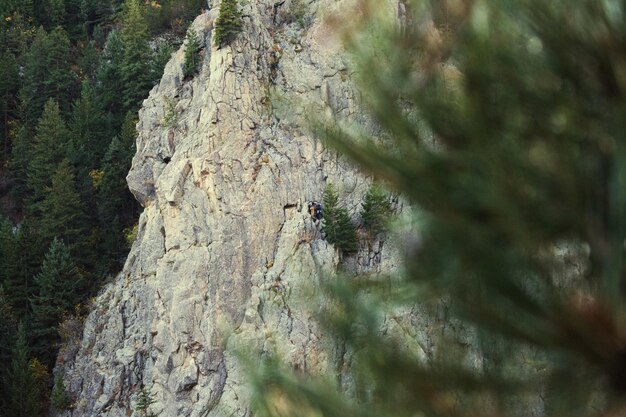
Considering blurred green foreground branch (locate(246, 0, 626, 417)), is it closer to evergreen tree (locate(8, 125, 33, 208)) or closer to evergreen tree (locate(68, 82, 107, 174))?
evergreen tree (locate(68, 82, 107, 174))

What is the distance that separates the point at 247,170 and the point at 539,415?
2294cm

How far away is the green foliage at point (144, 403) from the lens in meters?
22.8

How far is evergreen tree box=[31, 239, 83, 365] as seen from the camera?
1129 inches

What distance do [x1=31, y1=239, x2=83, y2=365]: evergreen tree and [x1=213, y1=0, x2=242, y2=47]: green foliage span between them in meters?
11.4

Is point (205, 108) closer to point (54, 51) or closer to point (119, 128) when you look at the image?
point (119, 128)

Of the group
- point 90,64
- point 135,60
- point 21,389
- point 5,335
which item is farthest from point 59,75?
point 21,389

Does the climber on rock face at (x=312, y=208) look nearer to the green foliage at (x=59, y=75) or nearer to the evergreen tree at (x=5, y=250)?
the evergreen tree at (x=5, y=250)

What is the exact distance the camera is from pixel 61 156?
37469 mm

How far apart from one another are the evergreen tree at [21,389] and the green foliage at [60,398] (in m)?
0.66

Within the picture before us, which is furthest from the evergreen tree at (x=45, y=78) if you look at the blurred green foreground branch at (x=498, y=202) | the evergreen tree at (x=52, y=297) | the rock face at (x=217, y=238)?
the blurred green foreground branch at (x=498, y=202)

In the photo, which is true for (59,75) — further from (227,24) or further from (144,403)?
(144,403)

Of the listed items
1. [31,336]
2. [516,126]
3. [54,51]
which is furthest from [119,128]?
[516,126]

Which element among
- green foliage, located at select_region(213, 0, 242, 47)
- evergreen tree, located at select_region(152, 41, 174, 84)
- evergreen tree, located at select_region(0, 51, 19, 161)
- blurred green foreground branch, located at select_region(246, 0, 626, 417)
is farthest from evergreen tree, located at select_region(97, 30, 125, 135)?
blurred green foreground branch, located at select_region(246, 0, 626, 417)

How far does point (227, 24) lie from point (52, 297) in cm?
1328
